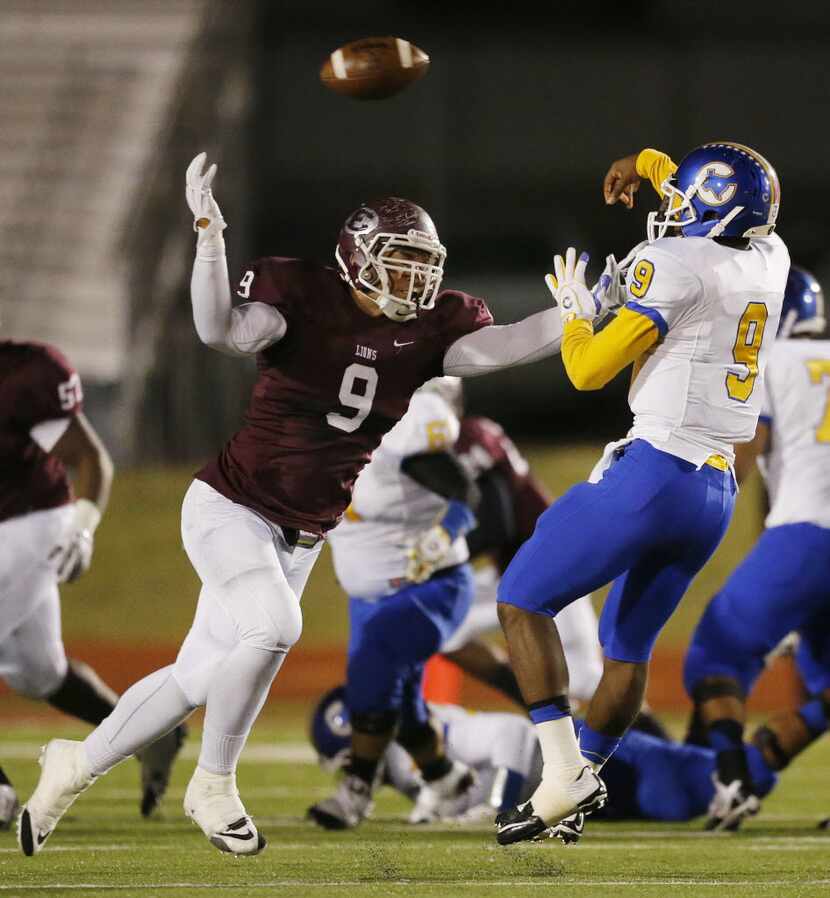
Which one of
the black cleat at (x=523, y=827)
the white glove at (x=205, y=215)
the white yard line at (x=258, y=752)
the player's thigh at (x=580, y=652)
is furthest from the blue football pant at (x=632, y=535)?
the white yard line at (x=258, y=752)

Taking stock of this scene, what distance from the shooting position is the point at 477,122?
41.7 ft

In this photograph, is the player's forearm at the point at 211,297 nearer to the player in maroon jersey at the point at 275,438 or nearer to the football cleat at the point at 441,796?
the player in maroon jersey at the point at 275,438

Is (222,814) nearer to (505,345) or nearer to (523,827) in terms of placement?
(523,827)

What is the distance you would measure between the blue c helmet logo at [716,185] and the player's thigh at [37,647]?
6.75 ft

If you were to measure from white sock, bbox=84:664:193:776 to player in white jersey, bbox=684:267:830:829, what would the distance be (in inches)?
63.5

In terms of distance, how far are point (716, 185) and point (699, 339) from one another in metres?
0.35

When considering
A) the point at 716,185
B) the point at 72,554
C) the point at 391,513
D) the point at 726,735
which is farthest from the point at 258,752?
the point at 716,185

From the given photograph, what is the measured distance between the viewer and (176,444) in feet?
28.7

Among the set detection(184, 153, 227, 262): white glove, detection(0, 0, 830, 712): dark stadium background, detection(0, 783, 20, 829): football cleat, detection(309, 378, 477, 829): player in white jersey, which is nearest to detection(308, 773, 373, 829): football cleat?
detection(309, 378, 477, 829): player in white jersey

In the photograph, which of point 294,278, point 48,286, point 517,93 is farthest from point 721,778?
point 517,93

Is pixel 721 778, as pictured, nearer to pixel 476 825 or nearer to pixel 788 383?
pixel 476 825

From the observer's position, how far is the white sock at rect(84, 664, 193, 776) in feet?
11.6

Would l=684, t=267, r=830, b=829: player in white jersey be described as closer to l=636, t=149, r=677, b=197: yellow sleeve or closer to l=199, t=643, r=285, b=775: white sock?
l=636, t=149, r=677, b=197: yellow sleeve

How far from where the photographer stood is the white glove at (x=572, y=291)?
11.4 ft
